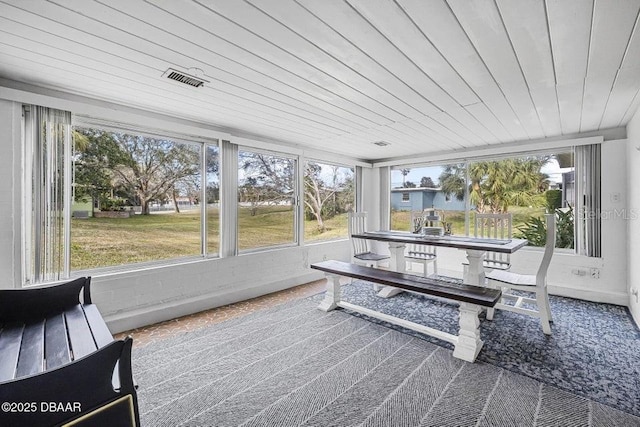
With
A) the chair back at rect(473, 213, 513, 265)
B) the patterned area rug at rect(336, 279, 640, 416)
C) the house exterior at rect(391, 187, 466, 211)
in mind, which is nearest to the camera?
the patterned area rug at rect(336, 279, 640, 416)

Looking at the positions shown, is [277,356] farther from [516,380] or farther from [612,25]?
[612,25]

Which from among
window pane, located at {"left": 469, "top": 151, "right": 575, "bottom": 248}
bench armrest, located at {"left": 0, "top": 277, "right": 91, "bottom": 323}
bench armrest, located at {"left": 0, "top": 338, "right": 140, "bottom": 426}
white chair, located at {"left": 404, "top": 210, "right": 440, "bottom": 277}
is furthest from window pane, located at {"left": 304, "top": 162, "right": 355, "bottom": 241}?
bench armrest, located at {"left": 0, "top": 338, "right": 140, "bottom": 426}

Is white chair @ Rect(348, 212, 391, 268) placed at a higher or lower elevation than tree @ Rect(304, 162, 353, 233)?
lower

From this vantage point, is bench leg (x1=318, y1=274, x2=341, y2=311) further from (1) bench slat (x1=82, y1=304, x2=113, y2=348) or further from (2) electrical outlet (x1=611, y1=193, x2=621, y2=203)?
(2) electrical outlet (x1=611, y1=193, x2=621, y2=203)

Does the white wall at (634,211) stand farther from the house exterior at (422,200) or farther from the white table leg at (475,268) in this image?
the house exterior at (422,200)

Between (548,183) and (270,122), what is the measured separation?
403cm

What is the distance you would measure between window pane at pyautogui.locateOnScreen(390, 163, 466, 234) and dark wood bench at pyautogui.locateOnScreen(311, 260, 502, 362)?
2.10 metres

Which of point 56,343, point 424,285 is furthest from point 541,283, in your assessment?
point 56,343

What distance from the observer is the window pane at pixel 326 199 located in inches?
199

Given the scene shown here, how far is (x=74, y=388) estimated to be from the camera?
3.13 ft

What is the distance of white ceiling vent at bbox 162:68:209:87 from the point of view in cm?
208

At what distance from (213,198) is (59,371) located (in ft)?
9.38

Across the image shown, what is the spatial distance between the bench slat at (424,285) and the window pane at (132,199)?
1.73 metres

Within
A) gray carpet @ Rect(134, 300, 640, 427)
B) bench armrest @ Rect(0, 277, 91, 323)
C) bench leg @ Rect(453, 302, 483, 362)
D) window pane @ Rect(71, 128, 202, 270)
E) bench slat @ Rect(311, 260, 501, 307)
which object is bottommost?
gray carpet @ Rect(134, 300, 640, 427)
